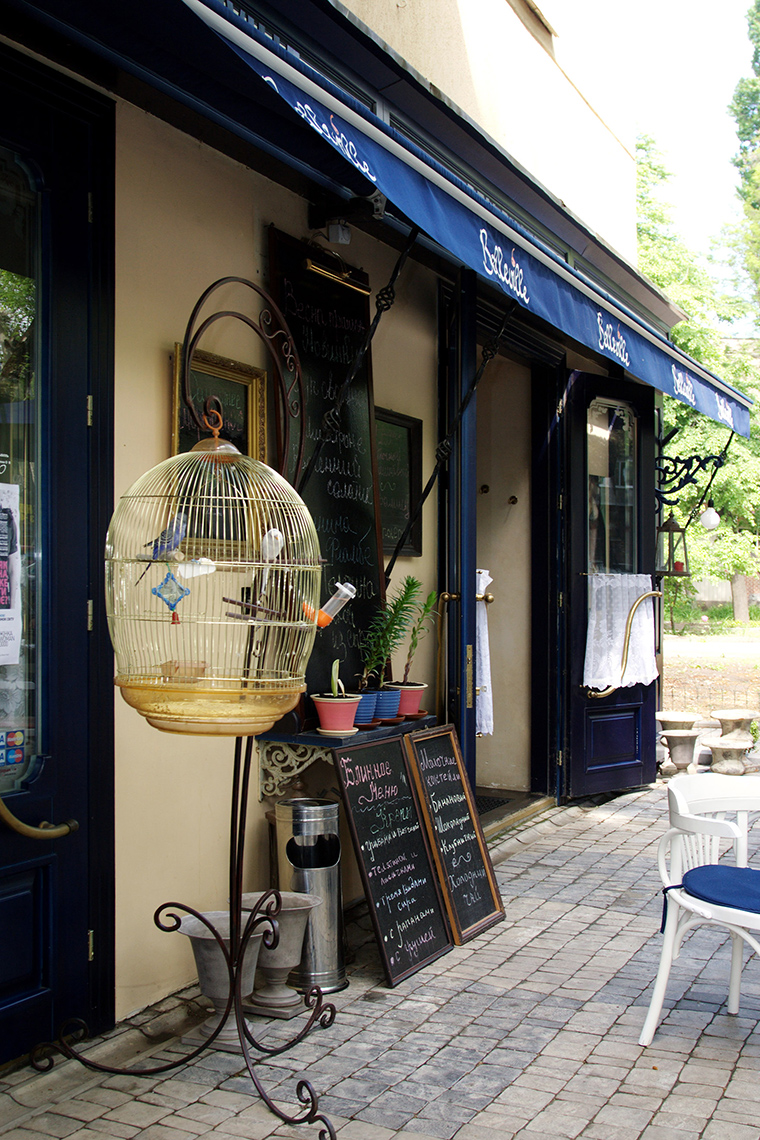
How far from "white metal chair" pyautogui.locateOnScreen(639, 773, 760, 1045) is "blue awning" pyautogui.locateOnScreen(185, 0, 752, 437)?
6.87 feet

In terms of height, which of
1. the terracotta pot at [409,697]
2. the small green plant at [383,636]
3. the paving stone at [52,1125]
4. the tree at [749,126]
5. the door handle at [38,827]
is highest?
the tree at [749,126]

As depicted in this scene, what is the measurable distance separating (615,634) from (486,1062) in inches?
174

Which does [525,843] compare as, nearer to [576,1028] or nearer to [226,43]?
[576,1028]

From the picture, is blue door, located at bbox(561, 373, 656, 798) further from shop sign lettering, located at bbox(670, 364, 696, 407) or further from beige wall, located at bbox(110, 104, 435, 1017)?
beige wall, located at bbox(110, 104, 435, 1017)

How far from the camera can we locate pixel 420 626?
5.16 meters

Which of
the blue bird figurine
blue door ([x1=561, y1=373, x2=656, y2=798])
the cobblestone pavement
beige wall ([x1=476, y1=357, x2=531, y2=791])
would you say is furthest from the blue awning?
the cobblestone pavement

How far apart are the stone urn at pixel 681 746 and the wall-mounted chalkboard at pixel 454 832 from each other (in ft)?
13.6

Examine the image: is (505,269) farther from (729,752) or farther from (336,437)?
(729,752)

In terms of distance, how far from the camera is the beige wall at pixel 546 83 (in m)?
5.44

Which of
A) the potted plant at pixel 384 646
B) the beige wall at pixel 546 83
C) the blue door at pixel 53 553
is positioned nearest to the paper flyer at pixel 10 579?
the blue door at pixel 53 553

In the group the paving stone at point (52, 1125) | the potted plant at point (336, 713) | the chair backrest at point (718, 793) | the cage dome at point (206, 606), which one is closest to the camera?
the cage dome at point (206, 606)

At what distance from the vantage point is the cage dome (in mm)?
2594

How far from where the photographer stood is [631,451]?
770 centimetres

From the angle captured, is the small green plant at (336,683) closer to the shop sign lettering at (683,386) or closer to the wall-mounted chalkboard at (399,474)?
the wall-mounted chalkboard at (399,474)
